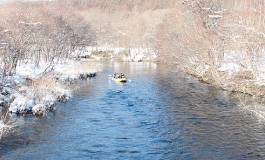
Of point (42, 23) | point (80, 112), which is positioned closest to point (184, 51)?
point (42, 23)

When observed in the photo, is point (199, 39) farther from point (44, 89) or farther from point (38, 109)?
point (38, 109)

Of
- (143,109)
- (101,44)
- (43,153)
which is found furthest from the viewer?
(101,44)

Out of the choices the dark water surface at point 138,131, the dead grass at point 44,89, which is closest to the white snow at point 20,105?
the dead grass at point 44,89

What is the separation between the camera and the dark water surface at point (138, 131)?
11461 mm

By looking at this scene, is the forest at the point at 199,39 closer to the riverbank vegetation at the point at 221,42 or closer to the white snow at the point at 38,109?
the riverbank vegetation at the point at 221,42

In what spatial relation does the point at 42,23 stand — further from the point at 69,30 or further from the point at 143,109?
the point at 143,109

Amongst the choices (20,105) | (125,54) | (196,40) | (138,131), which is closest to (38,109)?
(20,105)

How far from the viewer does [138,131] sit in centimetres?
1421

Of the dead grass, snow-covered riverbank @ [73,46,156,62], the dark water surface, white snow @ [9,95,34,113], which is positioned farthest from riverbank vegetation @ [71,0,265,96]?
snow-covered riverbank @ [73,46,156,62]

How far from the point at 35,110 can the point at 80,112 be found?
2.81 meters

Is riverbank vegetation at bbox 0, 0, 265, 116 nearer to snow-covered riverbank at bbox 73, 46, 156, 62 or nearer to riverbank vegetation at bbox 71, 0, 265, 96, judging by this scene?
riverbank vegetation at bbox 71, 0, 265, 96

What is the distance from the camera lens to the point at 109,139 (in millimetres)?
12961

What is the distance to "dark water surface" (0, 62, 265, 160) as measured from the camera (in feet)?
37.6

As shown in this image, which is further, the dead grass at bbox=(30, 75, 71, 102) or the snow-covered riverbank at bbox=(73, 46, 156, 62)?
the snow-covered riverbank at bbox=(73, 46, 156, 62)
